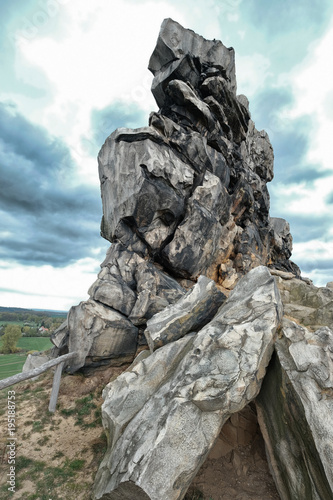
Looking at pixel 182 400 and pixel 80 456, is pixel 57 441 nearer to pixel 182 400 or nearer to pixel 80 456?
pixel 80 456

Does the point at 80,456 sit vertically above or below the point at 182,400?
below

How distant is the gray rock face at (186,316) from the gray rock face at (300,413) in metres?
3.80

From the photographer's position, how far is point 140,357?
11.9m

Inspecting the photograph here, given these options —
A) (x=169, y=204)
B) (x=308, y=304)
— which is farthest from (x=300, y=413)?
(x=169, y=204)

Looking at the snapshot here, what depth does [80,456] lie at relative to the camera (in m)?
8.34

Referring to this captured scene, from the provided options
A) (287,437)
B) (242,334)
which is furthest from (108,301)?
(287,437)

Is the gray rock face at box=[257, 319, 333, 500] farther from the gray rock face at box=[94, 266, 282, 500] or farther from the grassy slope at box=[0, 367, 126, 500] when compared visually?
the grassy slope at box=[0, 367, 126, 500]

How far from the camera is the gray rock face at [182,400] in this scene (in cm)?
589

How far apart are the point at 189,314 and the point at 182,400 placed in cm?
464

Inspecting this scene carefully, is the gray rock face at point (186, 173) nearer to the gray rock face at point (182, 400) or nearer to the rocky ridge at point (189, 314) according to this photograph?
the rocky ridge at point (189, 314)

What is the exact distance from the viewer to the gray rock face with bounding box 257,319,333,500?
5914 millimetres

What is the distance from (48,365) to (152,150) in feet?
58.3

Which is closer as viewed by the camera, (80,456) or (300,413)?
(300,413)

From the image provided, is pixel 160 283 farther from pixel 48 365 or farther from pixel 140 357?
pixel 48 365
